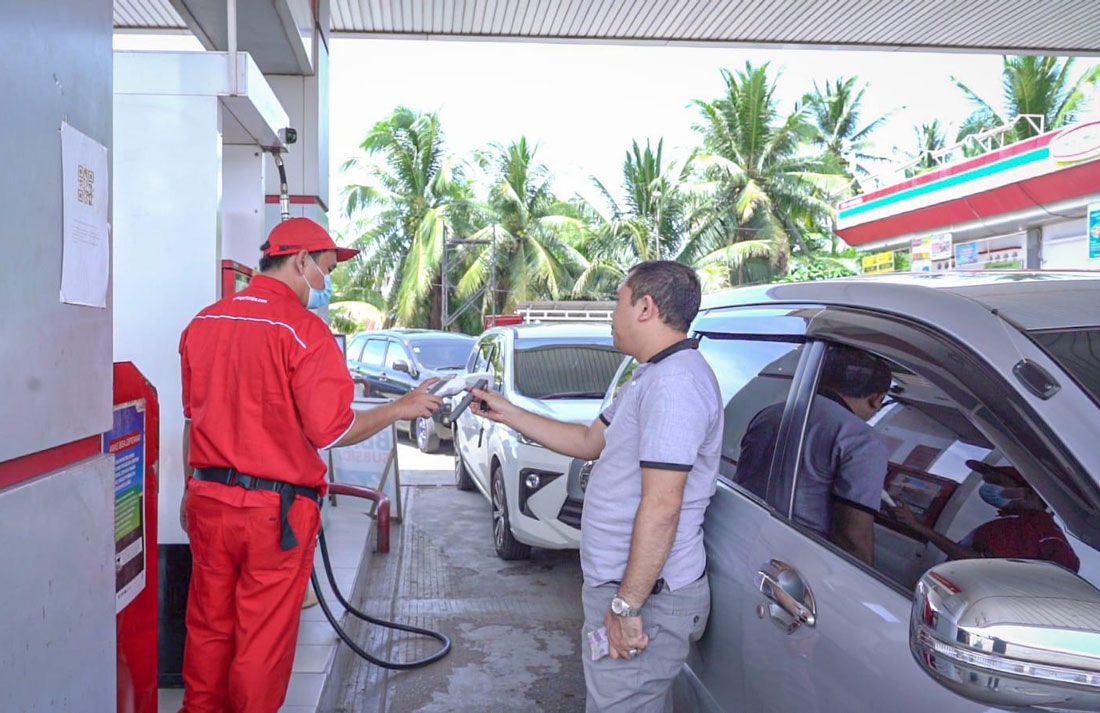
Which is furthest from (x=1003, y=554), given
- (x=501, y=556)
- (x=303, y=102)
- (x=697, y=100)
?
(x=697, y=100)

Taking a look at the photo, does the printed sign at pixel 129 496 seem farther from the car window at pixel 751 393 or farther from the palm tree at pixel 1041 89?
the palm tree at pixel 1041 89

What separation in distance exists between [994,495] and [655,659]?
1137 millimetres

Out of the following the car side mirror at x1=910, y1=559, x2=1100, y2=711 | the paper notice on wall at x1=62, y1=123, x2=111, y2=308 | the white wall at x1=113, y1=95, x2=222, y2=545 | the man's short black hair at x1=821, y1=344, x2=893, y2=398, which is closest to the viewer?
the car side mirror at x1=910, y1=559, x2=1100, y2=711

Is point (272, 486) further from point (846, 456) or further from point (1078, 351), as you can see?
point (1078, 351)

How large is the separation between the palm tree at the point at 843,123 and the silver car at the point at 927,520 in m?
42.4

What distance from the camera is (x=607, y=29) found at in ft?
32.3

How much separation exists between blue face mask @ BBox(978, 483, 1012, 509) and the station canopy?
7.91 m

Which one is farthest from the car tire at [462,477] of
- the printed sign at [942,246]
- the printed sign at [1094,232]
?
the printed sign at [942,246]

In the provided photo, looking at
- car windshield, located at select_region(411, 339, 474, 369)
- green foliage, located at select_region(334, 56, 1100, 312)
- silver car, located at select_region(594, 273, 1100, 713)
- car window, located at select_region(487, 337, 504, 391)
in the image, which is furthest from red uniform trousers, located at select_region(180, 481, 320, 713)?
green foliage, located at select_region(334, 56, 1100, 312)

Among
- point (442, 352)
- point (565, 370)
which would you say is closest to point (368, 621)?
point (565, 370)

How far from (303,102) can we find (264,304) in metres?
4.31

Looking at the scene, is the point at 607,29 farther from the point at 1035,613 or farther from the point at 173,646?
the point at 1035,613

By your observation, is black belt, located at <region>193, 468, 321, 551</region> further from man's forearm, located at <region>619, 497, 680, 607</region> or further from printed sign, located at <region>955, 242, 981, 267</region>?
printed sign, located at <region>955, 242, 981, 267</region>

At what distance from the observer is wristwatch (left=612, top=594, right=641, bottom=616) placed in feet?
8.25
